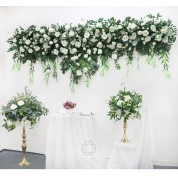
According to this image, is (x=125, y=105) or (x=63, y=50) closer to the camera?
(x=125, y=105)

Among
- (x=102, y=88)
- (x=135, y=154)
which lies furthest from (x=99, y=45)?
(x=135, y=154)

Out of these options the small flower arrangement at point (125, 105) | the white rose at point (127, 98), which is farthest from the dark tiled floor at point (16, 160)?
the white rose at point (127, 98)

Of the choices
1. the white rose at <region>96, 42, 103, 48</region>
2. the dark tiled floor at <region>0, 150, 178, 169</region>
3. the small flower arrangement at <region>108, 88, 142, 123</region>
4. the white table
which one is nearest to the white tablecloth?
the small flower arrangement at <region>108, 88, 142, 123</region>

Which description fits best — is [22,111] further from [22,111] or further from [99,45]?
[99,45]

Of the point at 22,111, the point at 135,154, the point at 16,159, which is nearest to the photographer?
the point at 135,154

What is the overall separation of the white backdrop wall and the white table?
1.84 ft

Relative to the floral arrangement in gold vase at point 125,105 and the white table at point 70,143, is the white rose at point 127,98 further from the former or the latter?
the white table at point 70,143

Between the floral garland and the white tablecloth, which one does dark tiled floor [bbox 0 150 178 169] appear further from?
the floral garland

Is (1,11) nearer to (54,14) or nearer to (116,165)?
(54,14)

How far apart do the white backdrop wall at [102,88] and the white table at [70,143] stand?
56cm

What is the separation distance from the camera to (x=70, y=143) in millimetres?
4102

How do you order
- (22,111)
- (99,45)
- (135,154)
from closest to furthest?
(135,154), (22,111), (99,45)

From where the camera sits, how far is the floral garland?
4344mm

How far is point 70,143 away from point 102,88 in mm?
1181
